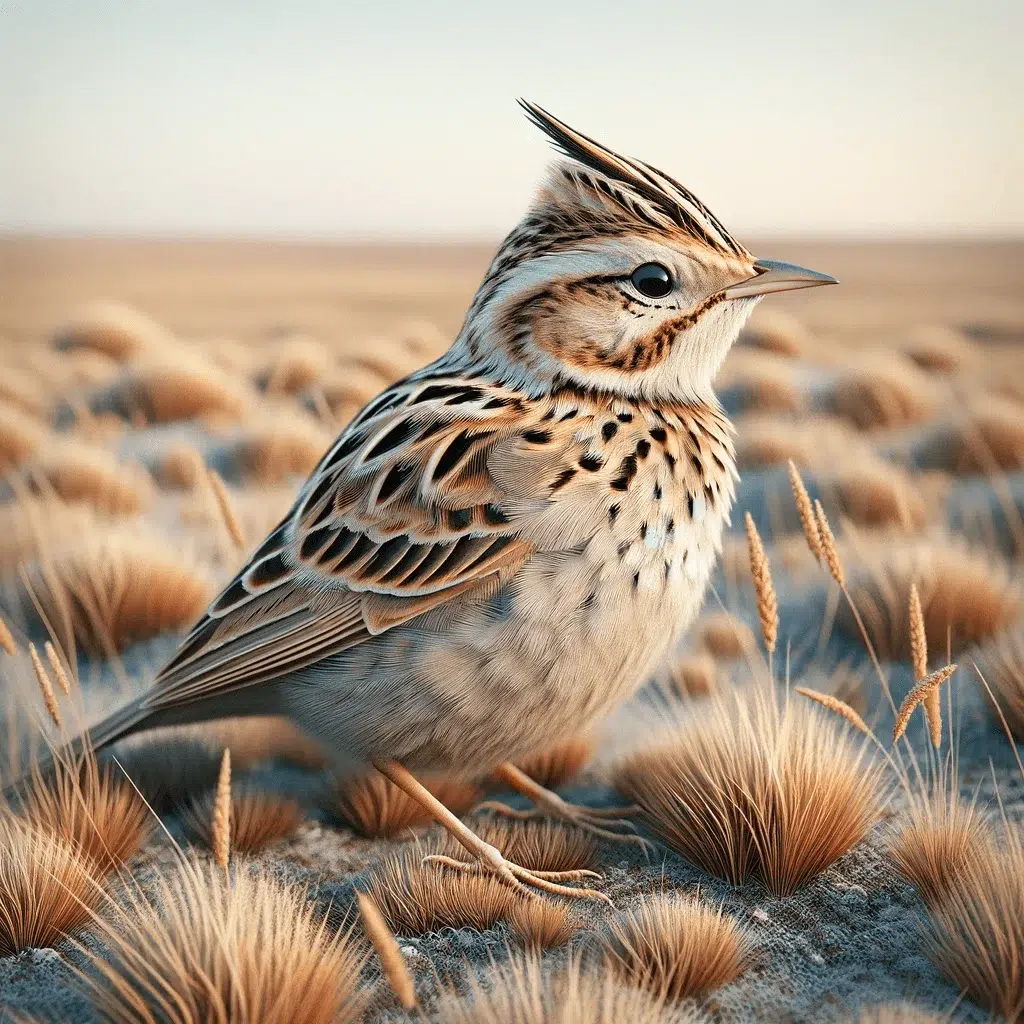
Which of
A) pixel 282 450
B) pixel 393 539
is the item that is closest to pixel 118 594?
pixel 393 539

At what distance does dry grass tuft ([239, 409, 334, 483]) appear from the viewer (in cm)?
683

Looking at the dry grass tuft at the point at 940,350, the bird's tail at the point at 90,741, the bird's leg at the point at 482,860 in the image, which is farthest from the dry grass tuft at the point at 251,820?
the dry grass tuft at the point at 940,350

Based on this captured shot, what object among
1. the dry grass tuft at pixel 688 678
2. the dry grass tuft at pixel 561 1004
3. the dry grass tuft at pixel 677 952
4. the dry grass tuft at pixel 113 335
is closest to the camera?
the dry grass tuft at pixel 561 1004

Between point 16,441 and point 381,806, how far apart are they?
4.92 metres

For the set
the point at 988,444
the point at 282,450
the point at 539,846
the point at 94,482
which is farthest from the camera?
the point at 282,450

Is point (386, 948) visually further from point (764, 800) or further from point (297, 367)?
point (297, 367)

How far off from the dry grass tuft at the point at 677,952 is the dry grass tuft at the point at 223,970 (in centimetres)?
61

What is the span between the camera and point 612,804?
3.45 m

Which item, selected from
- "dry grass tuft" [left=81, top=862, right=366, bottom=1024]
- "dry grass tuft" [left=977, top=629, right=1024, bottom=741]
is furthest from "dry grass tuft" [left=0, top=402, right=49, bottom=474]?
"dry grass tuft" [left=977, top=629, right=1024, bottom=741]

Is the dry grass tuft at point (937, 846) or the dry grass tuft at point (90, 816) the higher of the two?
the dry grass tuft at point (937, 846)

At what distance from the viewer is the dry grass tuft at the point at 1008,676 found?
11.6 feet

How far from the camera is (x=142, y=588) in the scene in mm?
4543

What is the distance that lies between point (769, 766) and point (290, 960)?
4.41 ft

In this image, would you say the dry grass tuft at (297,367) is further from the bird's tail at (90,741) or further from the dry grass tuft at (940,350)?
the dry grass tuft at (940,350)
